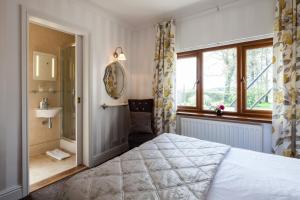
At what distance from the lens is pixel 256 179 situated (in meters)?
1.06

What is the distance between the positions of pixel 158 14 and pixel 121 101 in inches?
68.3

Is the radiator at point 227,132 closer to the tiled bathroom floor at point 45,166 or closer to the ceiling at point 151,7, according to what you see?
the ceiling at point 151,7

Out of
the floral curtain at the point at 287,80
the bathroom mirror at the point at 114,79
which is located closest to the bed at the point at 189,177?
the floral curtain at the point at 287,80

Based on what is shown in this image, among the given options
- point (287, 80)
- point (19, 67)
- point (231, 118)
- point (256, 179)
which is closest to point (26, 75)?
point (19, 67)

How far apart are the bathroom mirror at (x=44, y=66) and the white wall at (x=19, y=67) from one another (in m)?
1.30

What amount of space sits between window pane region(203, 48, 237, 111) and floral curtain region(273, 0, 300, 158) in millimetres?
618

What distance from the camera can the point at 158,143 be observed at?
1708 mm

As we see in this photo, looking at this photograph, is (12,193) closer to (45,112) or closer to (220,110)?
(45,112)

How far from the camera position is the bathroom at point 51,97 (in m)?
3.14

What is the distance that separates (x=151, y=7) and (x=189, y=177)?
8.44 ft

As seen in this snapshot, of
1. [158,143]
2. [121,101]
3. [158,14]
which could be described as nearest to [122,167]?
[158,143]

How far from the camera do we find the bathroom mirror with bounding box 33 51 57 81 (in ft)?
10.5

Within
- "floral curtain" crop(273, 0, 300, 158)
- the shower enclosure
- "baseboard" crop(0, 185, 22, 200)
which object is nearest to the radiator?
"floral curtain" crop(273, 0, 300, 158)

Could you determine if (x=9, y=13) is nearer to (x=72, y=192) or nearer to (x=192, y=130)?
(x=72, y=192)
